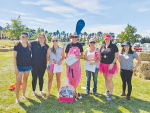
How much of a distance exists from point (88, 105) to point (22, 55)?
2.27 metres

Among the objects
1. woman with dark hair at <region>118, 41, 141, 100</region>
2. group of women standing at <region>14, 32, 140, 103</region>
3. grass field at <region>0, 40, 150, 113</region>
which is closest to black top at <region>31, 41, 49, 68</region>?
group of women standing at <region>14, 32, 140, 103</region>

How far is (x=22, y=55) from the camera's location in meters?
3.45

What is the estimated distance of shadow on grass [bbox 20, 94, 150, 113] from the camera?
3.40 meters

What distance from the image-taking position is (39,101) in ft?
12.6

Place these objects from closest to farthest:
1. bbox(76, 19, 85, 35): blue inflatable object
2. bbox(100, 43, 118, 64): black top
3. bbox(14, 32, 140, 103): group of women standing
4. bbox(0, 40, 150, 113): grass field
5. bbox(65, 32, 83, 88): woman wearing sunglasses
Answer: bbox(0, 40, 150, 113): grass field < bbox(14, 32, 140, 103): group of women standing < bbox(100, 43, 118, 64): black top < bbox(65, 32, 83, 88): woman wearing sunglasses < bbox(76, 19, 85, 35): blue inflatable object

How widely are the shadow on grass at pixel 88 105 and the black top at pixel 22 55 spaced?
1.15m

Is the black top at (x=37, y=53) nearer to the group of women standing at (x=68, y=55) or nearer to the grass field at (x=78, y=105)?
the group of women standing at (x=68, y=55)

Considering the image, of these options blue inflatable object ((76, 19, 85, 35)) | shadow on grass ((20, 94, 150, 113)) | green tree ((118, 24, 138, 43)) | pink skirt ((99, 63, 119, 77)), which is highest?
green tree ((118, 24, 138, 43))

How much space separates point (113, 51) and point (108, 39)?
1.22ft

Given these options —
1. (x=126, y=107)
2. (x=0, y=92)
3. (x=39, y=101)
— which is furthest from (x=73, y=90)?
(x=0, y=92)

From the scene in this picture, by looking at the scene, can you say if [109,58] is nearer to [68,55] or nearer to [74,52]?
[74,52]

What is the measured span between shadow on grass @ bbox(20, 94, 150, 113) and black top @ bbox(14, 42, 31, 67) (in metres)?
1.15

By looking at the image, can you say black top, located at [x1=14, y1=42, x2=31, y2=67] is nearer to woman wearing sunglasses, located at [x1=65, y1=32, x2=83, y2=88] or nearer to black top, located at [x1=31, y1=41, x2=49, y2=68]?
black top, located at [x1=31, y1=41, x2=49, y2=68]

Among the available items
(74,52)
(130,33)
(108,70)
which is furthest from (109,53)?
(130,33)
